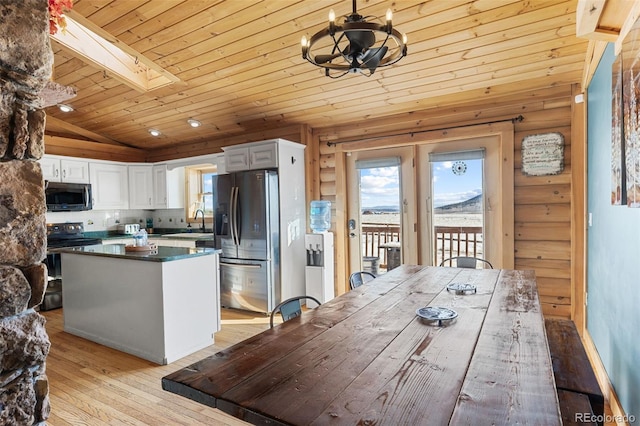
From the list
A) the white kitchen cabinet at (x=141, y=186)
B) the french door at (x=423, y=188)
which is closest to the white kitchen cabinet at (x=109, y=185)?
the white kitchen cabinet at (x=141, y=186)

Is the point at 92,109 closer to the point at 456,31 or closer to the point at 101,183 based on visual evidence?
the point at 101,183

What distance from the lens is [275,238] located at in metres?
4.41

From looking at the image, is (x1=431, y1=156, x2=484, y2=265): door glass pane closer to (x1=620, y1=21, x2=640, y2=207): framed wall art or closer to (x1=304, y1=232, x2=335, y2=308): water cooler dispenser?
(x1=304, y1=232, x2=335, y2=308): water cooler dispenser

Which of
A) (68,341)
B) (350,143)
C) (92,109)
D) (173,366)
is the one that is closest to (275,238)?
(350,143)

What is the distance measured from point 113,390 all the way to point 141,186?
13.6 ft

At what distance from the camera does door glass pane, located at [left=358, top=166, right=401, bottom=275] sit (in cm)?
447

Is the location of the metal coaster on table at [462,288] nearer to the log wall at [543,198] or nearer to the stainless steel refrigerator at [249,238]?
the log wall at [543,198]

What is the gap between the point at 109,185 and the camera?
579cm

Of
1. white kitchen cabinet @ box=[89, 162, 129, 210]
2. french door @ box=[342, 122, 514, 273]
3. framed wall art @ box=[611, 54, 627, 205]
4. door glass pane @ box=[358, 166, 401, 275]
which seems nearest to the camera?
framed wall art @ box=[611, 54, 627, 205]

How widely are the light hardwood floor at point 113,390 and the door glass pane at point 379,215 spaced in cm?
186

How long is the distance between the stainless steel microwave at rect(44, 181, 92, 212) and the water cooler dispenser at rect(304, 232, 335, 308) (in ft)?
11.2

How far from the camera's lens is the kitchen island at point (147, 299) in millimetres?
3006

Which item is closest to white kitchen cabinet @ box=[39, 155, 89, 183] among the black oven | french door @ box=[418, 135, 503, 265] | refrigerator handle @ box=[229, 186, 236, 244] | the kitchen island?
the black oven

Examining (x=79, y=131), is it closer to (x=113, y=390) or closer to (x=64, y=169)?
(x=64, y=169)
